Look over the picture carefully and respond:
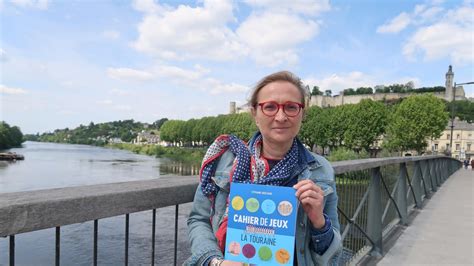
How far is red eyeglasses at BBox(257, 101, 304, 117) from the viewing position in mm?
1863

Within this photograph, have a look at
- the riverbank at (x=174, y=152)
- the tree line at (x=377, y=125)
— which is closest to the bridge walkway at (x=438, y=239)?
the tree line at (x=377, y=125)

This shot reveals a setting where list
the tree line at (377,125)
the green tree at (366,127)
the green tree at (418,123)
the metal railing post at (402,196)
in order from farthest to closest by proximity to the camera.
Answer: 1. the green tree at (366,127)
2. the tree line at (377,125)
3. the green tree at (418,123)
4. the metal railing post at (402,196)

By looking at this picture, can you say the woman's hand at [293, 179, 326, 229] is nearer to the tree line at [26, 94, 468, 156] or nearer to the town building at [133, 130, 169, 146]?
the tree line at [26, 94, 468, 156]

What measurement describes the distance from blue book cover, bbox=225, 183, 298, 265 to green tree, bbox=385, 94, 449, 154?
51.1 m

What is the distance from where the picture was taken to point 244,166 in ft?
5.96

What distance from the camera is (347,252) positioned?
414cm

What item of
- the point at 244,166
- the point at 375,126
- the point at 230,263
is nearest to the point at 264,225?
the point at 230,263

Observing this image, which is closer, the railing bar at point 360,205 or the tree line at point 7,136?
the railing bar at point 360,205

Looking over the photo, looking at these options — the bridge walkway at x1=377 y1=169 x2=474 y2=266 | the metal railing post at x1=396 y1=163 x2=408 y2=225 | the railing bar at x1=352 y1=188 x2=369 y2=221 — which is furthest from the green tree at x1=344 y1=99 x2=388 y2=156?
the railing bar at x1=352 y1=188 x2=369 y2=221

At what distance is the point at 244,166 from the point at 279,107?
1.09ft

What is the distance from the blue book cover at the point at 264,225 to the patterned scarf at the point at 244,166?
187mm

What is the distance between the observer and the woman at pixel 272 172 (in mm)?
1763

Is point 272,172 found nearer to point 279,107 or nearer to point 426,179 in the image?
point 279,107

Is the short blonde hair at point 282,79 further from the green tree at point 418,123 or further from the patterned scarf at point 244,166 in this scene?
the green tree at point 418,123
